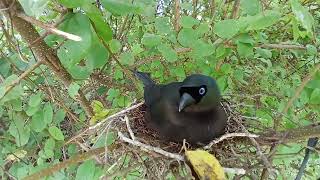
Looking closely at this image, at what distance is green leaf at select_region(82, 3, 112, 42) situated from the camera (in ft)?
2.75

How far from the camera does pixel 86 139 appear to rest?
1.52 meters

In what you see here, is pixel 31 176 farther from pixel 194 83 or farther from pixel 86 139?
pixel 194 83

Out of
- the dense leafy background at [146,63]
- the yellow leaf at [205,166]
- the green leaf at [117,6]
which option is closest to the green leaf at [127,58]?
the dense leafy background at [146,63]

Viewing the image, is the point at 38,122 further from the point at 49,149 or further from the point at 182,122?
the point at 182,122

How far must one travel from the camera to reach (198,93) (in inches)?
48.1

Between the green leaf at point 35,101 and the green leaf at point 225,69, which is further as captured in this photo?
the green leaf at point 225,69

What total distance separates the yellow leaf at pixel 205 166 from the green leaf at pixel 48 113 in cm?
47

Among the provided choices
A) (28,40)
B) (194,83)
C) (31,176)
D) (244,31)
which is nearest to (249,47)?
(244,31)

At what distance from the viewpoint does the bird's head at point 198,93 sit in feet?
3.98

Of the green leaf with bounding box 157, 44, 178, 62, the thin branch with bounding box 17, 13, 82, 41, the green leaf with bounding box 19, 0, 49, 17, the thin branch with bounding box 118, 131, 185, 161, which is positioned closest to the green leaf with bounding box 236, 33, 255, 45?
the green leaf with bounding box 157, 44, 178, 62

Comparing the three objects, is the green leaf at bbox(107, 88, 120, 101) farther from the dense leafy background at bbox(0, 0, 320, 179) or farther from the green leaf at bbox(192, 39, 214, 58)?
the green leaf at bbox(192, 39, 214, 58)

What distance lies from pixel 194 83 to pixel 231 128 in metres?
0.21

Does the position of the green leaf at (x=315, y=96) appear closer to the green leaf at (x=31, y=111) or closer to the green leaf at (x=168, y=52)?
the green leaf at (x=168, y=52)

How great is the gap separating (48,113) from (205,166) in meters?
0.53
